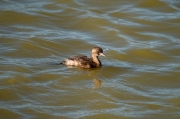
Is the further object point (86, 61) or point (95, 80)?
point (86, 61)

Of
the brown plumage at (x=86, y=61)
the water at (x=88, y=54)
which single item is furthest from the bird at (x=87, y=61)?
the water at (x=88, y=54)

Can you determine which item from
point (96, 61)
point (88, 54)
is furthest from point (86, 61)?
point (88, 54)

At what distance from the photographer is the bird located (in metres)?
11.8

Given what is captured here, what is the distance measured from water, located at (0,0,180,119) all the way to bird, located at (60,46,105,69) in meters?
0.14

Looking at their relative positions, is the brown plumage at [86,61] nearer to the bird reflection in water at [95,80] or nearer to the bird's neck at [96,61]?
the bird's neck at [96,61]

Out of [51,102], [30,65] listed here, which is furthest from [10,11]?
[51,102]

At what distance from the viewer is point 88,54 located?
13.0 metres

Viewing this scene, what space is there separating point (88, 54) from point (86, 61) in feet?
3.48

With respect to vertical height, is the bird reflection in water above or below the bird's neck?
below

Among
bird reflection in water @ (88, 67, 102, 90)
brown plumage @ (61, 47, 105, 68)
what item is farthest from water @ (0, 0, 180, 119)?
brown plumage @ (61, 47, 105, 68)

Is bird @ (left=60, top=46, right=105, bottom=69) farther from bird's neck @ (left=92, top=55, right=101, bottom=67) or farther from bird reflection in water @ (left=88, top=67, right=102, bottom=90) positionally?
bird reflection in water @ (left=88, top=67, right=102, bottom=90)

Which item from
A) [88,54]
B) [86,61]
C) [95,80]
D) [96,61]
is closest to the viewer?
[95,80]

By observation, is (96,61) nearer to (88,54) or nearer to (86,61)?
(86,61)

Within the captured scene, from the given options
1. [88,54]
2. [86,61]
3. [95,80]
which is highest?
[88,54]
